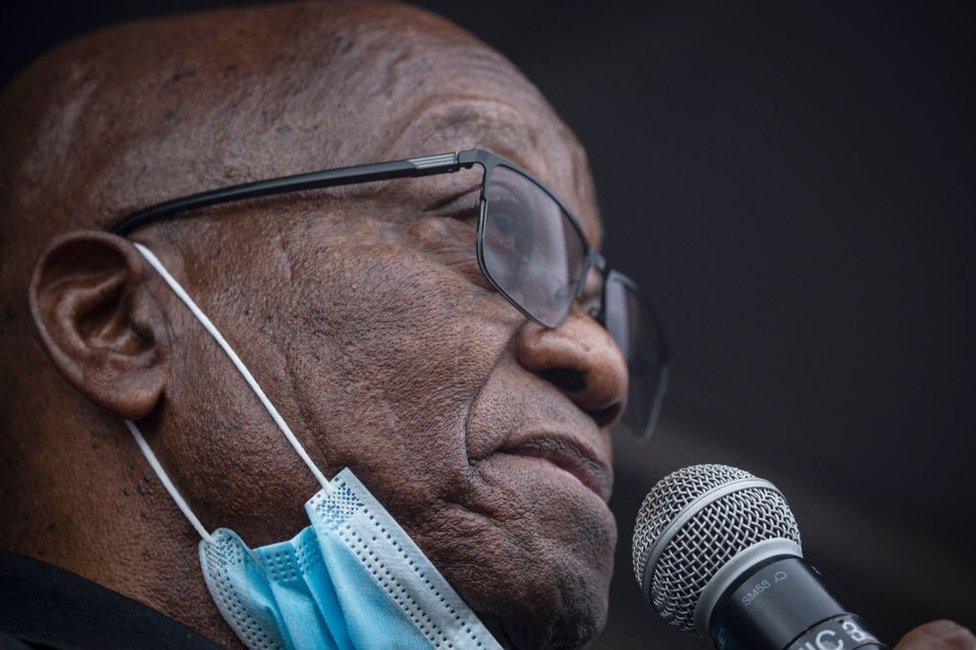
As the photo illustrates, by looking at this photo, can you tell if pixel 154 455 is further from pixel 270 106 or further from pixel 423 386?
pixel 270 106

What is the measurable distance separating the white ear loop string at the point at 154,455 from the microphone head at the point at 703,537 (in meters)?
0.51

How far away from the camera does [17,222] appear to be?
177cm

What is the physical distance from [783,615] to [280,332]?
848 mm

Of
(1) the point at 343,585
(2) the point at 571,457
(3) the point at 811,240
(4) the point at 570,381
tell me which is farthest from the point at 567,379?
(3) the point at 811,240

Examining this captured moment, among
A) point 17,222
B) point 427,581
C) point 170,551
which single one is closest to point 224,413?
point 170,551

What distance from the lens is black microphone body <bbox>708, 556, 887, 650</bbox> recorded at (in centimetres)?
100

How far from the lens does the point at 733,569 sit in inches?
42.7

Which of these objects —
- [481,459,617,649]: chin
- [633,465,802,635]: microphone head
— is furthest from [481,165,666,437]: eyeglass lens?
[633,465,802,635]: microphone head

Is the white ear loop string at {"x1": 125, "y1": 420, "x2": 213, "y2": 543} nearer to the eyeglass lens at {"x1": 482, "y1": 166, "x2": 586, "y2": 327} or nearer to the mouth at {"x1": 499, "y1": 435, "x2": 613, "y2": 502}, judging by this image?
the mouth at {"x1": 499, "y1": 435, "x2": 613, "y2": 502}

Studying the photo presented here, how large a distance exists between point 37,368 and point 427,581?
2.53 feet

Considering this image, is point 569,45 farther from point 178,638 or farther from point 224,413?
point 178,638

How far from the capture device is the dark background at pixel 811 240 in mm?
2230

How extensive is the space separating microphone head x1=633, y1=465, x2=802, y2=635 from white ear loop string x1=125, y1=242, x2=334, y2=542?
51cm

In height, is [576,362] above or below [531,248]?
below
